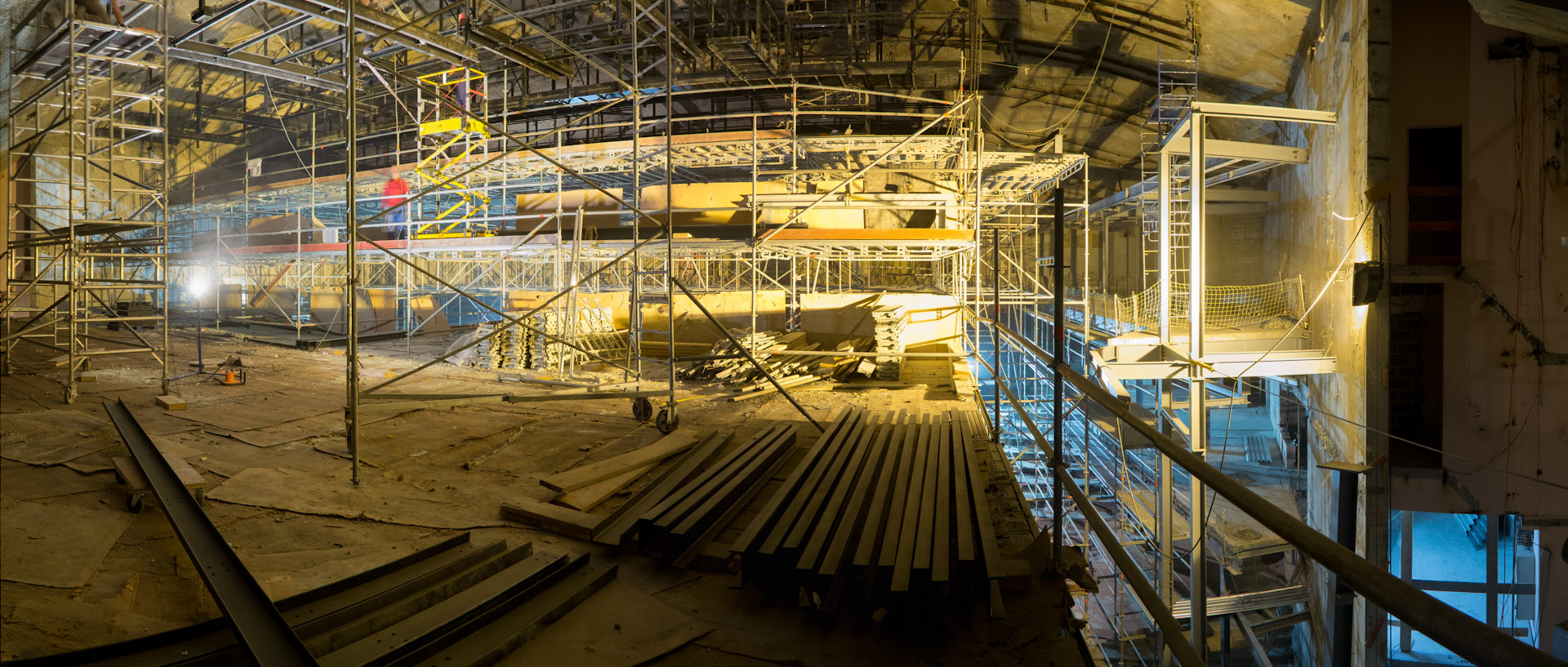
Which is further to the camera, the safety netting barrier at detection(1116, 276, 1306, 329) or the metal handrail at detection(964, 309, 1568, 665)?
the safety netting barrier at detection(1116, 276, 1306, 329)

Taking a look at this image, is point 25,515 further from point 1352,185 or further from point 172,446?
point 1352,185

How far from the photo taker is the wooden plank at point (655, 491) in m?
4.44

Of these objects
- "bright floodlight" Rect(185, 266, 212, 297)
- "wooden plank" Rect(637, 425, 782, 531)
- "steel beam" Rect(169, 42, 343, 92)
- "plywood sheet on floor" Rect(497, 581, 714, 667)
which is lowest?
"plywood sheet on floor" Rect(497, 581, 714, 667)

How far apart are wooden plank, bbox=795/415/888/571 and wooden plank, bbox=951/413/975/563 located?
2.12 ft

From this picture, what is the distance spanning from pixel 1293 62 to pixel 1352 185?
5073 mm

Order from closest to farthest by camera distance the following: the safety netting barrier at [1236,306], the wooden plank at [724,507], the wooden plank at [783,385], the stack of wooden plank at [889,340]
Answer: the wooden plank at [724,507], the wooden plank at [783,385], the safety netting barrier at [1236,306], the stack of wooden plank at [889,340]

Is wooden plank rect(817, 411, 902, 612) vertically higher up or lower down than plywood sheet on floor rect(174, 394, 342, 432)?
lower down

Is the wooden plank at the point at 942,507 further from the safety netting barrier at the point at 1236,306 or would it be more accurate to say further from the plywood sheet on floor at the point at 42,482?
the safety netting barrier at the point at 1236,306

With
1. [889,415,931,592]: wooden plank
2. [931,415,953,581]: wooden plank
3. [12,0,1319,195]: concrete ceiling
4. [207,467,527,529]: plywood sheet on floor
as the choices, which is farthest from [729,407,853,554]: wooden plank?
Answer: [12,0,1319,195]: concrete ceiling

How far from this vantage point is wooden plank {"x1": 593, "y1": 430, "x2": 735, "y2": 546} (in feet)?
14.6

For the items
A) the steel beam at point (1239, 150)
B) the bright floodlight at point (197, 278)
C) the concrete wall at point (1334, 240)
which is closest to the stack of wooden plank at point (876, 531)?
the steel beam at point (1239, 150)

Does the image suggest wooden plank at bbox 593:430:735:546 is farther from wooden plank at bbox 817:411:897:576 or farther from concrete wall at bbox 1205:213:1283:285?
concrete wall at bbox 1205:213:1283:285

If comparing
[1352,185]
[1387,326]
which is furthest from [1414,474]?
[1352,185]

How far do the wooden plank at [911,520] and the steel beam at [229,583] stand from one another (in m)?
2.39
